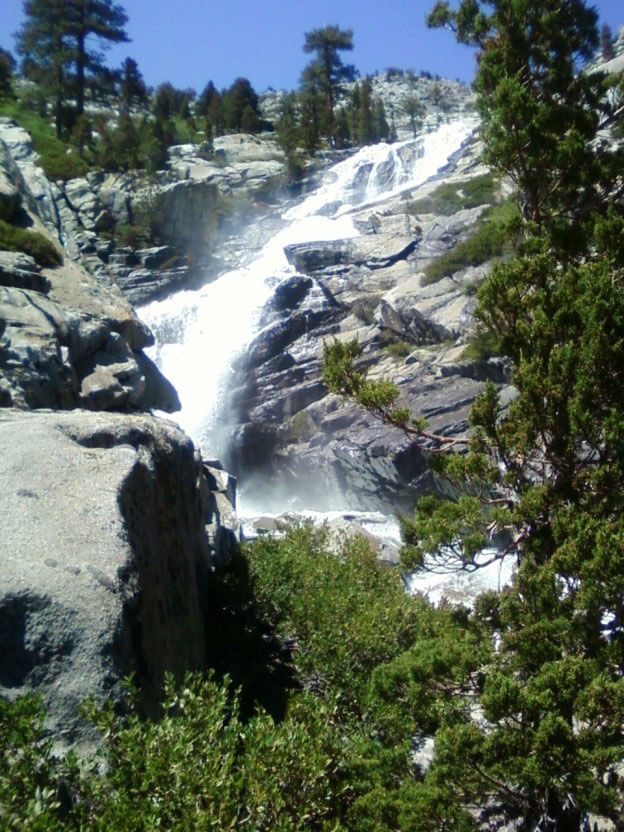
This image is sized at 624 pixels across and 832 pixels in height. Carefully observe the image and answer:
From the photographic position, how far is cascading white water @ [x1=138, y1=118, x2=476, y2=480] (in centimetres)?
3228

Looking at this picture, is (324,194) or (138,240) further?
(324,194)

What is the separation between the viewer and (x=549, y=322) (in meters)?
5.71

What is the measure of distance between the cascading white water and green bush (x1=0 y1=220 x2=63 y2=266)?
1483 centimetres

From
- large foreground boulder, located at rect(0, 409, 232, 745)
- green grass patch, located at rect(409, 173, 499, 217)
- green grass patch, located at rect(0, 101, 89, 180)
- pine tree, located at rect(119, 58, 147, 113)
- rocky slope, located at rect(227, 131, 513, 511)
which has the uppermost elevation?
pine tree, located at rect(119, 58, 147, 113)

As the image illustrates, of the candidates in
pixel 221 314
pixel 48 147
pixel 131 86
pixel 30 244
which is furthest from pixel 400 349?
pixel 131 86

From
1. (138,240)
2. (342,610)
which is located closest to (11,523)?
(342,610)

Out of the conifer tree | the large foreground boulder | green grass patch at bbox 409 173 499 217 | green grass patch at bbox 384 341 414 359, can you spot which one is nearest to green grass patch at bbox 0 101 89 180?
green grass patch at bbox 409 173 499 217

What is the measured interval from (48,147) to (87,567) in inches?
1818

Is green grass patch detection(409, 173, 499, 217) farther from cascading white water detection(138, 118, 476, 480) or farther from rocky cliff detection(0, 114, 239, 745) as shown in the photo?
rocky cliff detection(0, 114, 239, 745)

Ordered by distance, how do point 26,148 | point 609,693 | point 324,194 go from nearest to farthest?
point 609,693 → point 26,148 → point 324,194

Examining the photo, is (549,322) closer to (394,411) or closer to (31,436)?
(394,411)

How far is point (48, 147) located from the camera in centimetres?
4509

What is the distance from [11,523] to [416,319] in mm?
25703

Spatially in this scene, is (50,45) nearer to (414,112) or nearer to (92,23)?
(92,23)
